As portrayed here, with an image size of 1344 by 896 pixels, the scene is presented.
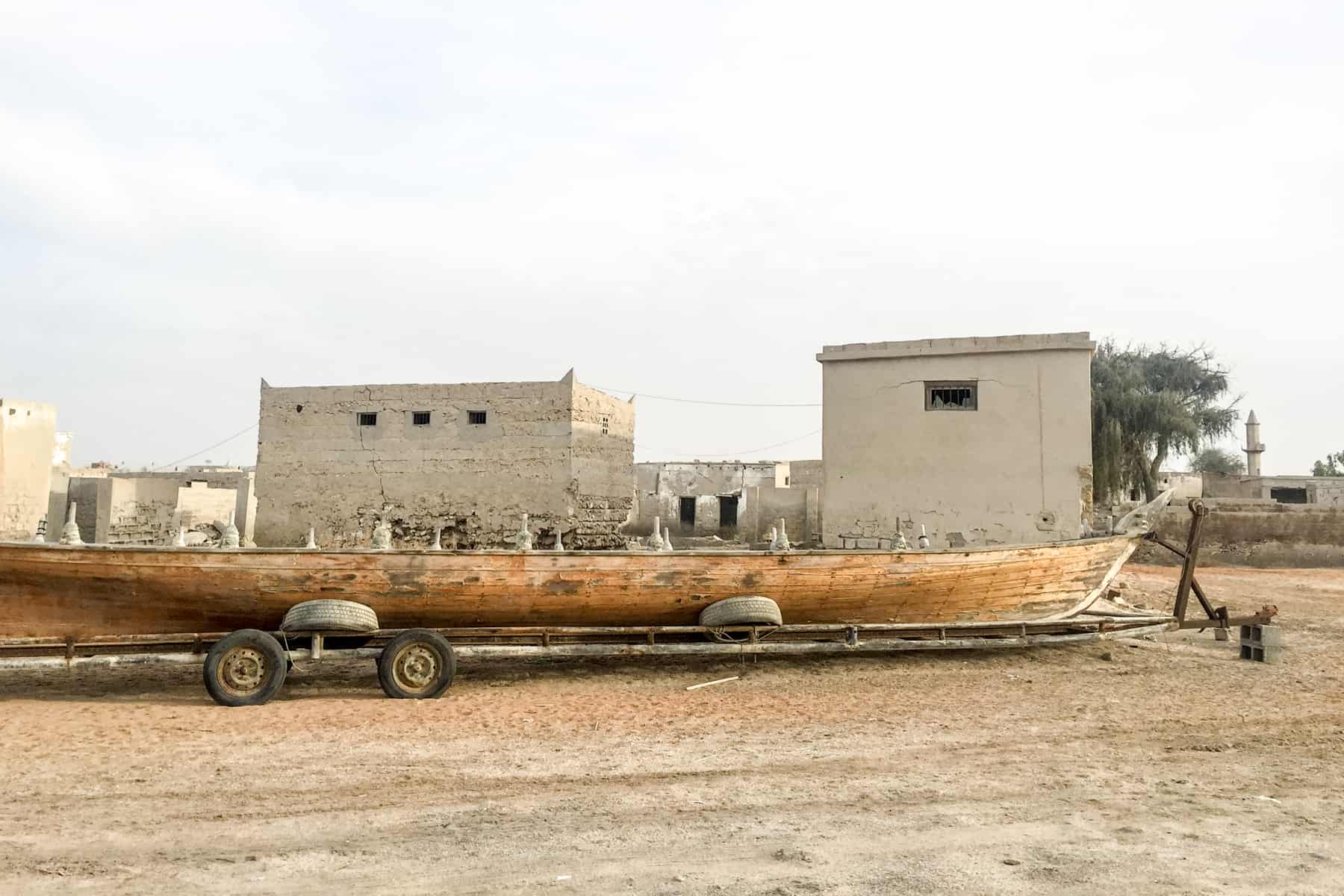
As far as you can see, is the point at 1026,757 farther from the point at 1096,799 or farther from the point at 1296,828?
the point at 1296,828

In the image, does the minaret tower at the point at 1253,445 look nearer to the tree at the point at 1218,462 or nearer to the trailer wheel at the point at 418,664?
the tree at the point at 1218,462

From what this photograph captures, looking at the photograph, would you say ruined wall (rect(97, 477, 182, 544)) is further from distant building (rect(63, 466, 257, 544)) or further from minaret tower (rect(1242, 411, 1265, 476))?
minaret tower (rect(1242, 411, 1265, 476))

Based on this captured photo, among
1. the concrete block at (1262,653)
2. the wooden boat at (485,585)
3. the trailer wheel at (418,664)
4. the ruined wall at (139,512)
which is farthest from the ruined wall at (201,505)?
the concrete block at (1262,653)

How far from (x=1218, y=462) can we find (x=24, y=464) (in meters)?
47.9

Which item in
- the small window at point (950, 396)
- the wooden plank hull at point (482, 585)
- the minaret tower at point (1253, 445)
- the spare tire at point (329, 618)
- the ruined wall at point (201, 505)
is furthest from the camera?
the minaret tower at point (1253, 445)

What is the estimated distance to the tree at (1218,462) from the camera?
41.8m

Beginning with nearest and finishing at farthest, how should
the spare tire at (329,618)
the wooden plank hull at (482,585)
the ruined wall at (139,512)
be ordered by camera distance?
the spare tire at (329,618) < the wooden plank hull at (482,585) < the ruined wall at (139,512)

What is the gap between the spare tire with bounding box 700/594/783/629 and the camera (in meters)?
7.30

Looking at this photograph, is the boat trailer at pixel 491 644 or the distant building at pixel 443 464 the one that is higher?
the distant building at pixel 443 464

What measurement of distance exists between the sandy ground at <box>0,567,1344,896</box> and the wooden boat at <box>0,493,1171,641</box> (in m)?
0.59

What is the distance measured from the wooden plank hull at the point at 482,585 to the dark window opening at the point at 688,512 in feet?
62.3

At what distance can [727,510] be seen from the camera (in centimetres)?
2702

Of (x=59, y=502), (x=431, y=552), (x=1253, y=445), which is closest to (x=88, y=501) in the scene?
(x=59, y=502)

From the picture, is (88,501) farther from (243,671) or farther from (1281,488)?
(1281,488)
